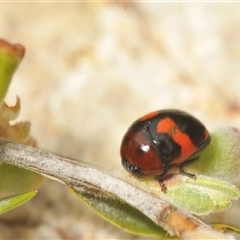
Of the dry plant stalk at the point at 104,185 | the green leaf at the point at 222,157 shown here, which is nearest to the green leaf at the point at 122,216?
the dry plant stalk at the point at 104,185

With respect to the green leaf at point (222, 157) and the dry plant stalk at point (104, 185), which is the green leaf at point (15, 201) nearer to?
the dry plant stalk at point (104, 185)

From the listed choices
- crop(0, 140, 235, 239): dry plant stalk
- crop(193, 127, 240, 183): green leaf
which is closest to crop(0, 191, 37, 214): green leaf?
crop(0, 140, 235, 239): dry plant stalk

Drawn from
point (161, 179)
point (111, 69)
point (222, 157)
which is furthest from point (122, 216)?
point (111, 69)

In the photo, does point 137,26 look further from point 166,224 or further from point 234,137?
point 166,224

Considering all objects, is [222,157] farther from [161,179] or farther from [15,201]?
[15,201]

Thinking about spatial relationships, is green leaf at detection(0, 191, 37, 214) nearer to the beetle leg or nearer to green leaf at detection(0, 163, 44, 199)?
green leaf at detection(0, 163, 44, 199)
